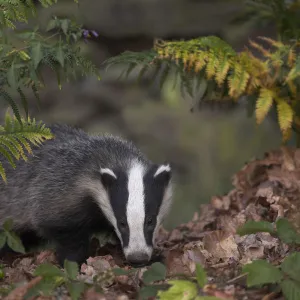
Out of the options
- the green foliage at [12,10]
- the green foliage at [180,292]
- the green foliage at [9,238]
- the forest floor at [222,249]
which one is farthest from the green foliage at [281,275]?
the green foliage at [9,238]

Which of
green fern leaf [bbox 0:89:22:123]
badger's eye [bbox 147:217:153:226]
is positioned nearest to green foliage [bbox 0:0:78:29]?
green fern leaf [bbox 0:89:22:123]

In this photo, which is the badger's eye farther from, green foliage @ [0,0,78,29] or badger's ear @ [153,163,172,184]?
green foliage @ [0,0,78,29]

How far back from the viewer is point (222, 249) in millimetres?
4367

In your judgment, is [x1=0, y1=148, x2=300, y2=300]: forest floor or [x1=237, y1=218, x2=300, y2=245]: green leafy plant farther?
[x1=237, y1=218, x2=300, y2=245]: green leafy plant

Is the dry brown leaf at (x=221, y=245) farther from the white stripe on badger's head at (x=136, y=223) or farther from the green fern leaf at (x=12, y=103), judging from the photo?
the green fern leaf at (x=12, y=103)

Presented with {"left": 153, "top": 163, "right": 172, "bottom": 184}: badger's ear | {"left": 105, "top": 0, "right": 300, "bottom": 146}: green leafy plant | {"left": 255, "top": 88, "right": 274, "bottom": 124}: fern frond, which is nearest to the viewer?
{"left": 153, "top": 163, "right": 172, "bottom": 184}: badger's ear

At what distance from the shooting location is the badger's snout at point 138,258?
4.38m

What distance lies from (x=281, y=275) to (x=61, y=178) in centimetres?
234

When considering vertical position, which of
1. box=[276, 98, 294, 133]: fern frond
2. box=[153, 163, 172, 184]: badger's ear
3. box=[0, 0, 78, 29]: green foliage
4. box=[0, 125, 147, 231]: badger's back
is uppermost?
box=[0, 0, 78, 29]: green foliage

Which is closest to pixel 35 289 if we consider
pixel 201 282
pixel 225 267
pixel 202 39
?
pixel 201 282

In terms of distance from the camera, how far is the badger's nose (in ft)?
14.4

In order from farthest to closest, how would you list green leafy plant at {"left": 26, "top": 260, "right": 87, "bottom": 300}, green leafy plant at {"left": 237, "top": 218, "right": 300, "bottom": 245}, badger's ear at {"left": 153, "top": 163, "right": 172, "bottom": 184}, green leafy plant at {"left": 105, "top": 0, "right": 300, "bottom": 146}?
green leafy plant at {"left": 105, "top": 0, "right": 300, "bottom": 146} → badger's ear at {"left": 153, "top": 163, "right": 172, "bottom": 184} → green leafy plant at {"left": 237, "top": 218, "right": 300, "bottom": 245} → green leafy plant at {"left": 26, "top": 260, "right": 87, "bottom": 300}

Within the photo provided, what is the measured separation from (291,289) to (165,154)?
5.71 m

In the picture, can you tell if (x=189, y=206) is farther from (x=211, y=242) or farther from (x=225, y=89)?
(x=211, y=242)
